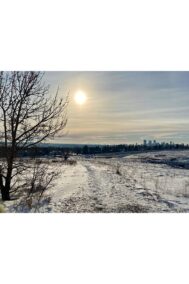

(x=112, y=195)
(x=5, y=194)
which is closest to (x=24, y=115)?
(x=5, y=194)

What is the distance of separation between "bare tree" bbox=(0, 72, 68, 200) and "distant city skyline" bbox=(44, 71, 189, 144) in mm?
148

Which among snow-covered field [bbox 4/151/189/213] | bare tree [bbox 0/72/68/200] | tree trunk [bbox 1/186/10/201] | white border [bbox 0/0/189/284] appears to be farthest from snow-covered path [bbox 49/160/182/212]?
bare tree [bbox 0/72/68/200]

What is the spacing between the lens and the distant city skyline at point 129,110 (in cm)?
446

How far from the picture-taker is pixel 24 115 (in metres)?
4.50

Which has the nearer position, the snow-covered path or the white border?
the white border

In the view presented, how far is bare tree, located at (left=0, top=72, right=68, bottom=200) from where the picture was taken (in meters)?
4.45

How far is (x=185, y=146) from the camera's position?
502cm

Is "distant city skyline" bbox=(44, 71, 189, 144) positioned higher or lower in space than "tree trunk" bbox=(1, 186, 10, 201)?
higher

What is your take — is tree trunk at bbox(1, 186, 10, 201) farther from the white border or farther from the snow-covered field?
the white border

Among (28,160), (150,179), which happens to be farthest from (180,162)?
(28,160)

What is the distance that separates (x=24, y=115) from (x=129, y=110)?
1439 mm
